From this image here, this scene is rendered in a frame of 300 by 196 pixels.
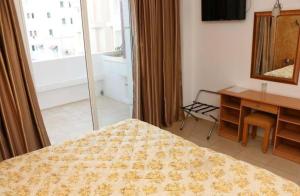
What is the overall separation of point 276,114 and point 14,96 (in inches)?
111

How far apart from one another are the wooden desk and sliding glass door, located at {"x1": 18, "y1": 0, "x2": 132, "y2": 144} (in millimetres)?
1423

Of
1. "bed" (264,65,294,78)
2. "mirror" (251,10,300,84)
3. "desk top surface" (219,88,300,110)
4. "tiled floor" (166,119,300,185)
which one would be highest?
"mirror" (251,10,300,84)

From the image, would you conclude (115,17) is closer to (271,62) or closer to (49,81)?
(49,81)

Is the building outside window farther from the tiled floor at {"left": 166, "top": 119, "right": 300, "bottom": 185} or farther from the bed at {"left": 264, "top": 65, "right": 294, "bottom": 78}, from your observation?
the bed at {"left": 264, "top": 65, "right": 294, "bottom": 78}

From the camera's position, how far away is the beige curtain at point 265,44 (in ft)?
10.0

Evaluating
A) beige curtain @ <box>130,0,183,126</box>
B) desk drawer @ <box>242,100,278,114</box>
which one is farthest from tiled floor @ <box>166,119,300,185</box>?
desk drawer @ <box>242,100,278,114</box>

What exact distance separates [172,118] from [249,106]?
1220mm

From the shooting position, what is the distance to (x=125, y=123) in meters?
2.53

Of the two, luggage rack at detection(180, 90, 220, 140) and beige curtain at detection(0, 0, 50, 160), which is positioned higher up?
beige curtain at detection(0, 0, 50, 160)

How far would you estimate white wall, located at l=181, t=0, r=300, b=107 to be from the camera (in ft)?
10.6

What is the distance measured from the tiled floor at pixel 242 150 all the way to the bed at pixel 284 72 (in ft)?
2.91

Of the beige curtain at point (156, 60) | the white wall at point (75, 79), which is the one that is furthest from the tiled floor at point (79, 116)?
the beige curtain at point (156, 60)

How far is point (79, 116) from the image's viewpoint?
396 cm

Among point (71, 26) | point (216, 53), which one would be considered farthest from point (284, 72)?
point (71, 26)
